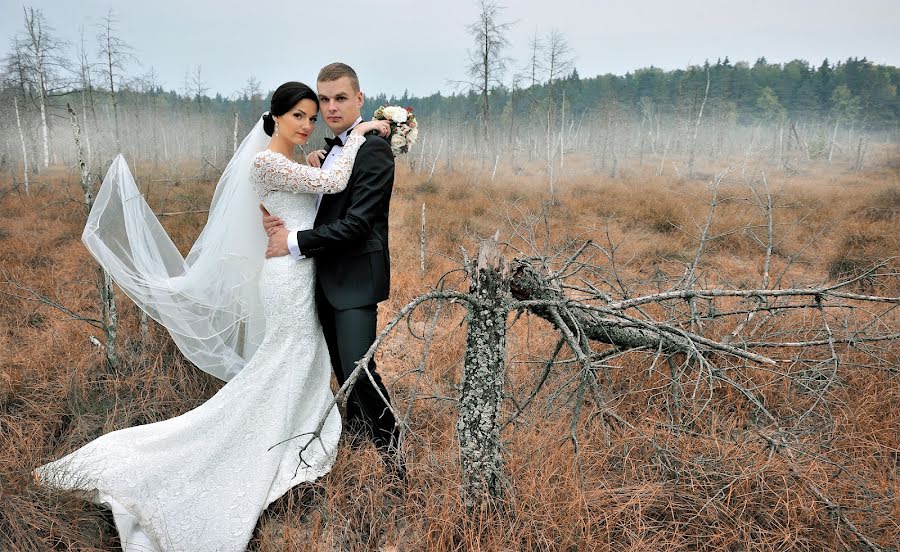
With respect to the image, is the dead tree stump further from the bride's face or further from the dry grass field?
the bride's face

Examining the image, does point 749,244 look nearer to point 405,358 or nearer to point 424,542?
point 405,358

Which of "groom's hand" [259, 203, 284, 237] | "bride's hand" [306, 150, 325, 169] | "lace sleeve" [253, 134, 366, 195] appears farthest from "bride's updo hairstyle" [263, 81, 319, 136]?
"groom's hand" [259, 203, 284, 237]

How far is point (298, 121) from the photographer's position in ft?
7.45

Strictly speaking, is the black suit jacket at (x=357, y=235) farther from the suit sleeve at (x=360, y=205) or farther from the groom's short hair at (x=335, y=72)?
the groom's short hair at (x=335, y=72)

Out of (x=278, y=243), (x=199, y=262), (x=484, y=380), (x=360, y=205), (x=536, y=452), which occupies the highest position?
(x=360, y=205)

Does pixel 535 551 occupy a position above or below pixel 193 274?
below

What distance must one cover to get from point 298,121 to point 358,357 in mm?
1200

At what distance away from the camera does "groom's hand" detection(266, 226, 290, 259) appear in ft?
7.58

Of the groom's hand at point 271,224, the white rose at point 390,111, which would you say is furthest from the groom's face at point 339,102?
the groom's hand at point 271,224

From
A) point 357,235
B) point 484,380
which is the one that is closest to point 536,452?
point 484,380

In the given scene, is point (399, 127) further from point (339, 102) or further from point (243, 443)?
point (243, 443)

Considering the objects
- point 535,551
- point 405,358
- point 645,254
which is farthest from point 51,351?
point 645,254

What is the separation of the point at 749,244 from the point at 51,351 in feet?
31.6

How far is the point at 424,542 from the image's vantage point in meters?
1.80
